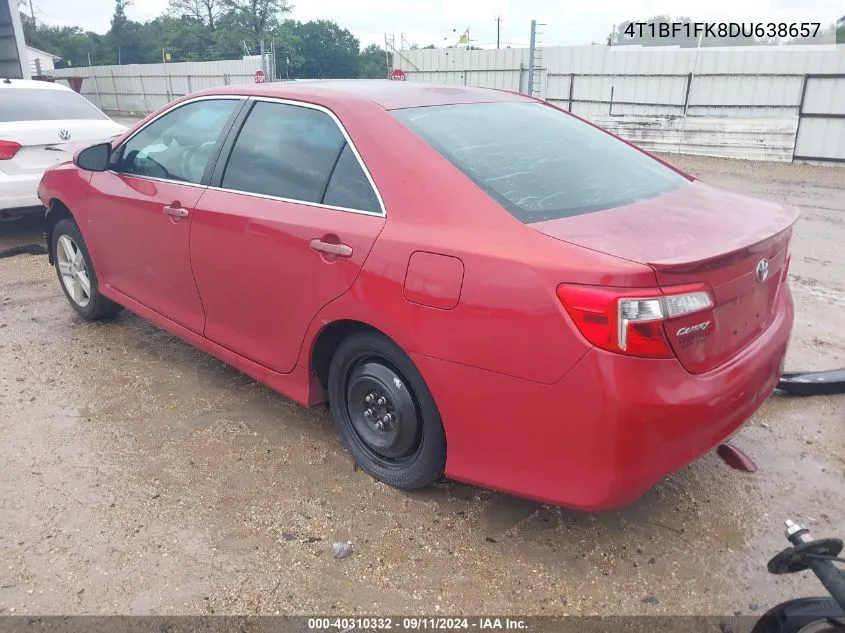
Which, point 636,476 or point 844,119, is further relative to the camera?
point 844,119

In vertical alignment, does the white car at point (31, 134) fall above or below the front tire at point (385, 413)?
above

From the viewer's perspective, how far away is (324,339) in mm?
2930

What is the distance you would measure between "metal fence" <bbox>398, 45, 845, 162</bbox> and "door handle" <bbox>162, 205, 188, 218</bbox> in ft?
43.6

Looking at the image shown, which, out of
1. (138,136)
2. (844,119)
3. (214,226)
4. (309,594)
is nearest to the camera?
(309,594)

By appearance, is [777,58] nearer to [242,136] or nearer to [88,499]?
[242,136]

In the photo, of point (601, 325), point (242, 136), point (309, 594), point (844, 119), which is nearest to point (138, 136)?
point (242, 136)

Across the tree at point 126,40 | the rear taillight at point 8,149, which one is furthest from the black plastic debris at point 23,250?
the tree at point 126,40

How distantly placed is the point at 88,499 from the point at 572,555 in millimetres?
2010

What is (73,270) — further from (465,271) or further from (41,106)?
(465,271)

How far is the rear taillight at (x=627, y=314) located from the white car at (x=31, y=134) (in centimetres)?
538

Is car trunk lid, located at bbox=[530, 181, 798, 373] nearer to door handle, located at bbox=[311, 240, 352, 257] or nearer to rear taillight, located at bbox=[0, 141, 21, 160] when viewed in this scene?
door handle, located at bbox=[311, 240, 352, 257]

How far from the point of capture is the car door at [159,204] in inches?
136

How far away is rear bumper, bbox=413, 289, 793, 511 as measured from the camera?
2.02 meters

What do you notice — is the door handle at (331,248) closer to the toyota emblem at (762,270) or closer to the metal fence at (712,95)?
the toyota emblem at (762,270)
